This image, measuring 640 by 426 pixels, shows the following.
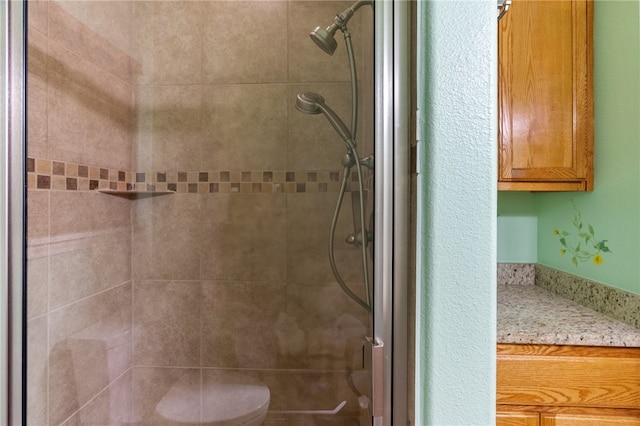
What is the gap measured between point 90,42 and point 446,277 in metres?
1.18

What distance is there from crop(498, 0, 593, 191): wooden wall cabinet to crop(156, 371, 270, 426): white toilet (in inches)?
46.8

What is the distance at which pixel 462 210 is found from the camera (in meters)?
0.57

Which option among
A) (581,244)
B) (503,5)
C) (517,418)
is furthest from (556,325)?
(503,5)

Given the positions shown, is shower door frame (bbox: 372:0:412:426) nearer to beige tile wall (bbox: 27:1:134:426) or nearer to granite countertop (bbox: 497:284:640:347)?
granite countertop (bbox: 497:284:640:347)

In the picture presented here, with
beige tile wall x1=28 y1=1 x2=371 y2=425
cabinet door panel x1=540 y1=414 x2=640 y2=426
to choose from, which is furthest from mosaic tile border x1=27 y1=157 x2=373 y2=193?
cabinet door panel x1=540 y1=414 x2=640 y2=426

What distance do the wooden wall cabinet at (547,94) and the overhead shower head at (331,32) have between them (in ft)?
2.81

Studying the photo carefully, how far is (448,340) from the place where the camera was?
0.57m

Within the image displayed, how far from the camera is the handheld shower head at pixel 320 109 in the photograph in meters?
0.86

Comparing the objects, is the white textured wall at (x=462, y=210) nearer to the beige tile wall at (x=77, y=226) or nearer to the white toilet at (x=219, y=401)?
the white toilet at (x=219, y=401)

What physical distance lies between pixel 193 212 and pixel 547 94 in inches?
54.4

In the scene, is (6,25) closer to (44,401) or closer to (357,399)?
(44,401)

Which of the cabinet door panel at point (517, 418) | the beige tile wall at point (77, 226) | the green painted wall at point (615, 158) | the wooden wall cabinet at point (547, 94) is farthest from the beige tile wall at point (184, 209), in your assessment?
the green painted wall at point (615, 158)

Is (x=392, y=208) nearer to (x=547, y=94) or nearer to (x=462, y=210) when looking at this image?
(x=462, y=210)

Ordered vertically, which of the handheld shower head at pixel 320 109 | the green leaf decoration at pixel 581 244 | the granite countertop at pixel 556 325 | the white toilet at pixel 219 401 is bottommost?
the white toilet at pixel 219 401
